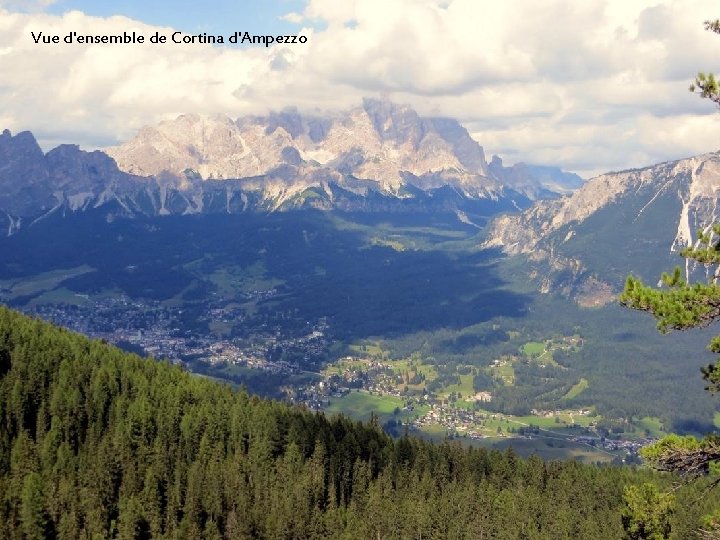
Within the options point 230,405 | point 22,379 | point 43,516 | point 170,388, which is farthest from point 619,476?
point 22,379

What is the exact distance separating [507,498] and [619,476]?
35969 millimetres

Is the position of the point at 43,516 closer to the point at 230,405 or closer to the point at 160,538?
the point at 160,538

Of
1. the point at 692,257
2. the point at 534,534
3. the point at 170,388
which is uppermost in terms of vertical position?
the point at 692,257

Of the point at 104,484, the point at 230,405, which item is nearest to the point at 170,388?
the point at 230,405

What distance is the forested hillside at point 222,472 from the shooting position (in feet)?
357

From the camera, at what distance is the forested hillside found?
108938 mm

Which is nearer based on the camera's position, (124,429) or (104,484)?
(104,484)

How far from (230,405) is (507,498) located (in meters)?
59.5

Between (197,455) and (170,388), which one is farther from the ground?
(170,388)

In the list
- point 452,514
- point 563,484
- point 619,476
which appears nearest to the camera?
point 452,514

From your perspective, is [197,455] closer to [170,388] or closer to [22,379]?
[170,388]

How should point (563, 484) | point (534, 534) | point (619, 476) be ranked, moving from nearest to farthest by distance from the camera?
point (534, 534) < point (563, 484) < point (619, 476)

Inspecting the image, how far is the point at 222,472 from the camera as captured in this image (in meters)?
124

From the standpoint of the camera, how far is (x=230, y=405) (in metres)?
154
